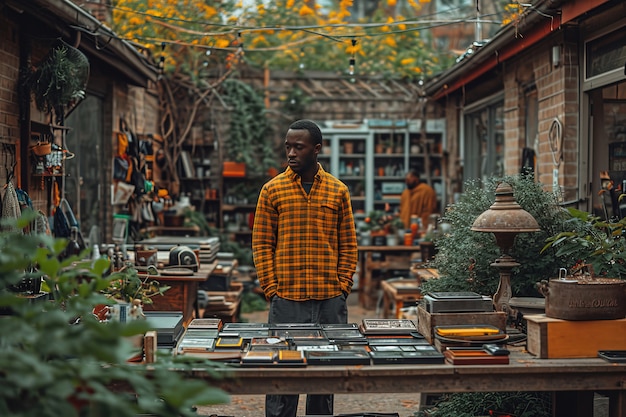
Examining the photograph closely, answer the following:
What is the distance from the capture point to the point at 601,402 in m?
5.75

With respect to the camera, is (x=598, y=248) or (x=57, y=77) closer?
(x=598, y=248)

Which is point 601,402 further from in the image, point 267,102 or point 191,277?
point 267,102

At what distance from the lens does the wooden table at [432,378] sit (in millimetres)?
3834

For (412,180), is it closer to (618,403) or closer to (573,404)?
(573,404)

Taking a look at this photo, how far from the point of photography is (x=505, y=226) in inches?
190

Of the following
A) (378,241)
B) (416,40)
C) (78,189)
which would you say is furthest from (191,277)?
(416,40)

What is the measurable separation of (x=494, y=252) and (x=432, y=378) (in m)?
1.86

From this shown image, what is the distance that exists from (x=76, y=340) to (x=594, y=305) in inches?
102

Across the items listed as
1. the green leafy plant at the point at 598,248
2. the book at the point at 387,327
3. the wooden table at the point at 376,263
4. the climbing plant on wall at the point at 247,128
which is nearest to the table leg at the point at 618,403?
the green leafy plant at the point at 598,248

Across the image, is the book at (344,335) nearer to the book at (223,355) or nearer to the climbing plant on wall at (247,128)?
the book at (223,355)

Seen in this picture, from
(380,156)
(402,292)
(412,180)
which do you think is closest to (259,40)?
(380,156)

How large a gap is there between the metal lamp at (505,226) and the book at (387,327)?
577mm

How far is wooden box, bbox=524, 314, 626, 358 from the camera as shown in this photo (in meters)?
4.09

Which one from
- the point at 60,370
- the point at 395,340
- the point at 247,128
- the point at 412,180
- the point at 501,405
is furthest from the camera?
the point at 247,128
